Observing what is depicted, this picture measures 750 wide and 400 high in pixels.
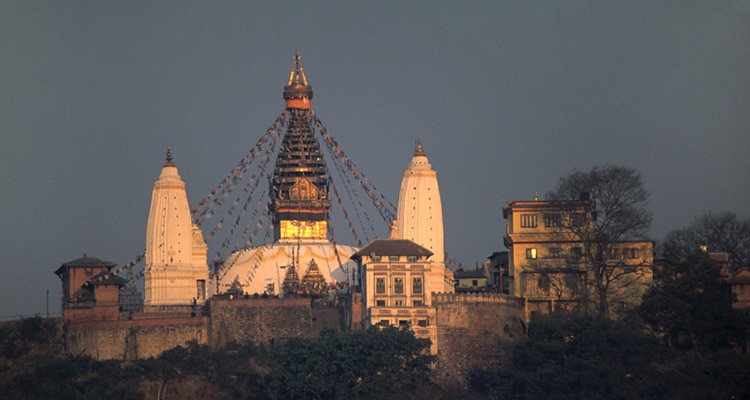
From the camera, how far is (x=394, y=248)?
137m

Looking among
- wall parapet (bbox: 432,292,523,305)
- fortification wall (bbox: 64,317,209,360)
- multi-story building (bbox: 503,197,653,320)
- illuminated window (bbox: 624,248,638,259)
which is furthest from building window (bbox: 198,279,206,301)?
illuminated window (bbox: 624,248,638,259)

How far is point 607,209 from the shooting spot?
133500 mm

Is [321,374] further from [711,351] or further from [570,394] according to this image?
[711,351]

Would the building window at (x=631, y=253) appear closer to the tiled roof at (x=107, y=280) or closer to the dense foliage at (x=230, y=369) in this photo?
the dense foliage at (x=230, y=369)

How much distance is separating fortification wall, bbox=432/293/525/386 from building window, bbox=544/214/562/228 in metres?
5.54

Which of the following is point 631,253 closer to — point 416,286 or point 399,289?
point 416,286

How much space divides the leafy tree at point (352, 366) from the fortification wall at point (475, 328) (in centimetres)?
681

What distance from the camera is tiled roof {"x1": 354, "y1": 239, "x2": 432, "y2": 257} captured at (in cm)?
13638

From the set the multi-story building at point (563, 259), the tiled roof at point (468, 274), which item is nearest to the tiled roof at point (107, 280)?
the multi-story building at point (563, 259)

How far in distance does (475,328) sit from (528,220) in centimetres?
858

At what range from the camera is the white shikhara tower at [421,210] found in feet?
473

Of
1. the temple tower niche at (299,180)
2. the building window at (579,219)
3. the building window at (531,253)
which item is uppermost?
the temple tower niche at (299,180)

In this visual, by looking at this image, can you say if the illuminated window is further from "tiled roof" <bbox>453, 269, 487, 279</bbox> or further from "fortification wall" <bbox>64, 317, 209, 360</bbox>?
"fortification wall" <bbox>64, 317, 209, 360</bbox>

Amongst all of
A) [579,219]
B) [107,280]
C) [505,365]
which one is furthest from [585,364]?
[107,280]
